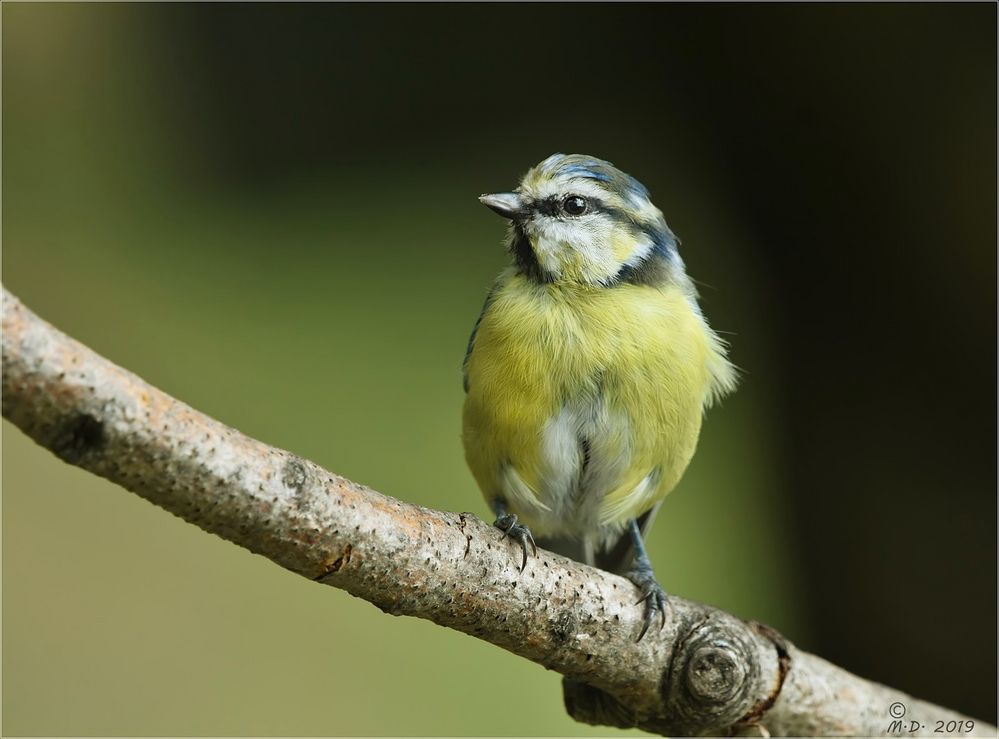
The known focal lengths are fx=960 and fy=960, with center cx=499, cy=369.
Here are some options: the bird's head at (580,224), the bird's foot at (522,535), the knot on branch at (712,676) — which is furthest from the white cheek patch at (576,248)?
the knot on branch at (712,676)

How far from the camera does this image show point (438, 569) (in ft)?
4.75

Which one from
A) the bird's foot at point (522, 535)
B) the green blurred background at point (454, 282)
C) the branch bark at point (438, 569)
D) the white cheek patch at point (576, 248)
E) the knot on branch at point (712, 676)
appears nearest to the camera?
the branch bark at point (438, 569)

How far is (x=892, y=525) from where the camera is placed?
11.3ft

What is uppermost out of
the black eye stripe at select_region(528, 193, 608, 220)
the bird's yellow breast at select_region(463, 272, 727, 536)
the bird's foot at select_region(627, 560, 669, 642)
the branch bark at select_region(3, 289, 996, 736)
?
the black eye stripe at select_region(528, 193, 608, 220)

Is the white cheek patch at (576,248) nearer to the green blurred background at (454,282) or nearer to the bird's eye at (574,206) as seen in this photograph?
the bird's eye at (574,206)

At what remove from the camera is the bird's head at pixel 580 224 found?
190 cm

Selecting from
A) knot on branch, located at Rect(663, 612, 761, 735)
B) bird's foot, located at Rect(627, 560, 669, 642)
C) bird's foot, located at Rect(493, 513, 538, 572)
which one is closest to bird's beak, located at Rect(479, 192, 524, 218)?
bird's foot, located at Rect(493, 513, 538, 572)

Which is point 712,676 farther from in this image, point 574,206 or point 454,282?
point 454,282

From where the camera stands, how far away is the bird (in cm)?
182

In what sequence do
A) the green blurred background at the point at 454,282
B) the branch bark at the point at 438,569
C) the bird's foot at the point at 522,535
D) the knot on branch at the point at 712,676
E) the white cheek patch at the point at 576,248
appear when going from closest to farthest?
the branch bark at the point at 438,569, the bird's foot at the point at 522,535, the knot on branch at the point at 712,676, the white cheek patch at the point at 576,248, the green blurred background at the point at 454,282

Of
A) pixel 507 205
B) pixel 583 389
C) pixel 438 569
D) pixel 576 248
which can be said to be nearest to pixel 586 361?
pixel 583 389

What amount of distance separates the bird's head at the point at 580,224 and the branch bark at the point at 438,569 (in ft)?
1.92

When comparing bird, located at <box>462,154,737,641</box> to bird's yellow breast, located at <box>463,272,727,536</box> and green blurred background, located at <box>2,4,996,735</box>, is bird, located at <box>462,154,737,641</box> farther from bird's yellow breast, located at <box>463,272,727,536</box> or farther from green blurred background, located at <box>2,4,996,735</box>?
green blurred background, located at <box>2,4,996,735</box>

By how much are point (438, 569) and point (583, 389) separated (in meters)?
0.52
